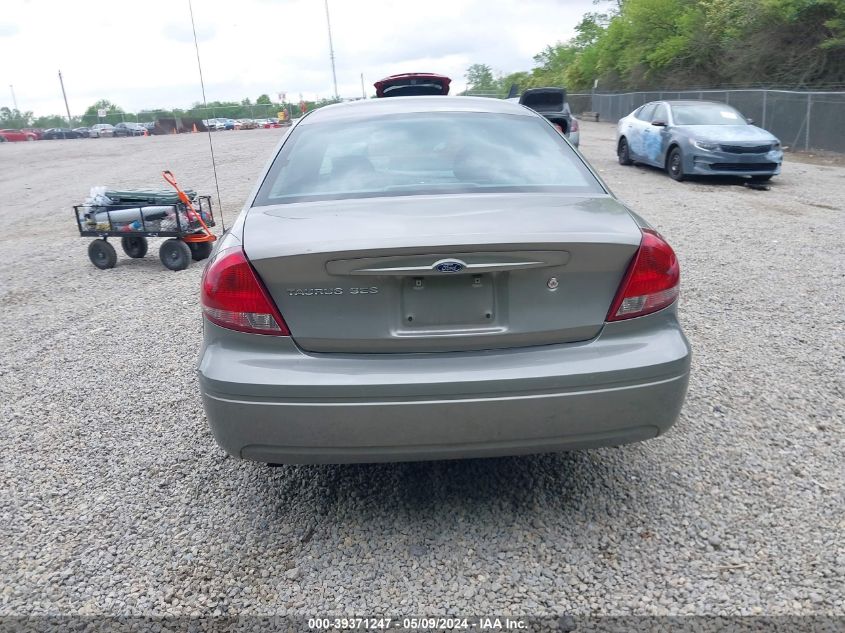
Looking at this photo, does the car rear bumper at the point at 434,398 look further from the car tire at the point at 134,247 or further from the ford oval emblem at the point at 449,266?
the car tire at the point at 134,247

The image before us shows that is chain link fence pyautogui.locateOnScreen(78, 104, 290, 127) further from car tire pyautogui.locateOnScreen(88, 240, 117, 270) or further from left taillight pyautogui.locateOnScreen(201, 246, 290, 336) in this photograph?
left taillight pyautogui.locateOnScreen(201, 246, 290, 336)

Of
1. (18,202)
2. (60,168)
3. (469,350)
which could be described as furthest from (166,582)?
(60,168)

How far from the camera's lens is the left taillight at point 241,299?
8.34 ft

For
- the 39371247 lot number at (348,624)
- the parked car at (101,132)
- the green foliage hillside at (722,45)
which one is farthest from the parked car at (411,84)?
the parked car at (101,132)

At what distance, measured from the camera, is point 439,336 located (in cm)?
253

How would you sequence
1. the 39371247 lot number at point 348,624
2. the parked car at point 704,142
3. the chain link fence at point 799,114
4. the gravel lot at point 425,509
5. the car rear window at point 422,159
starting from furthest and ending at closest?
the chain link fence at point 799,114 → the parked car at point 704,142 → the car rear window at point 422,159 → the gravel lot at point 425,509 → the 39371247 lot number at point 348,624

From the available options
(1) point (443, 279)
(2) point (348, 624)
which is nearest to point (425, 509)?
(2) point (348, 624)

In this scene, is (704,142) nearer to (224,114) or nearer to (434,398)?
(434,398)

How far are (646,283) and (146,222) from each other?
20.7 feet

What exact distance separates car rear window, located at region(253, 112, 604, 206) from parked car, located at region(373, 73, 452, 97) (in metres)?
10.6

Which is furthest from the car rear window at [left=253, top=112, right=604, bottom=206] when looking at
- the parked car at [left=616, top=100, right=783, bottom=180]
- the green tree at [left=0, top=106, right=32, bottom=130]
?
the green tree at [left=0, top=106, right=32, bottom=130]

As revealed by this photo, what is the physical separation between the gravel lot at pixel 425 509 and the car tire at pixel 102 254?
9.44 feet

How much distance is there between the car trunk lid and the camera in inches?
96.4

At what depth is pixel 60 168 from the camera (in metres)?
23.7
